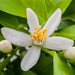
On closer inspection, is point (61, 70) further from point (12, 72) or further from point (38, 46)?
point (12, 72)

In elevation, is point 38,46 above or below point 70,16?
below

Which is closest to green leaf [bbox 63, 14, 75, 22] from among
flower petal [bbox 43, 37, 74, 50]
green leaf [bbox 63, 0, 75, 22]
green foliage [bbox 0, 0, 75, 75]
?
green leaf [bbox 63, 0, 75, 22]

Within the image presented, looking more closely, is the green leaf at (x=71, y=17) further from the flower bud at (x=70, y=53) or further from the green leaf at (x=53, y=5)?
the flower bud at (x=70, y=53)

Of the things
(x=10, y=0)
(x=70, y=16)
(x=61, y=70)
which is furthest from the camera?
(x=70, y=16)

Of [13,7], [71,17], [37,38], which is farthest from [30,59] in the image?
[71,17]

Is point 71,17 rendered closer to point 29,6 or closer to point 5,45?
point 29,6

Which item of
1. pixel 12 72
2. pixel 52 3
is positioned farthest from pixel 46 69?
pixel 52 3

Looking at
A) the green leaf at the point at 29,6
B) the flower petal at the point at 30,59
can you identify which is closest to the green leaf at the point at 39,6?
the green leaf at the point at 29,6
